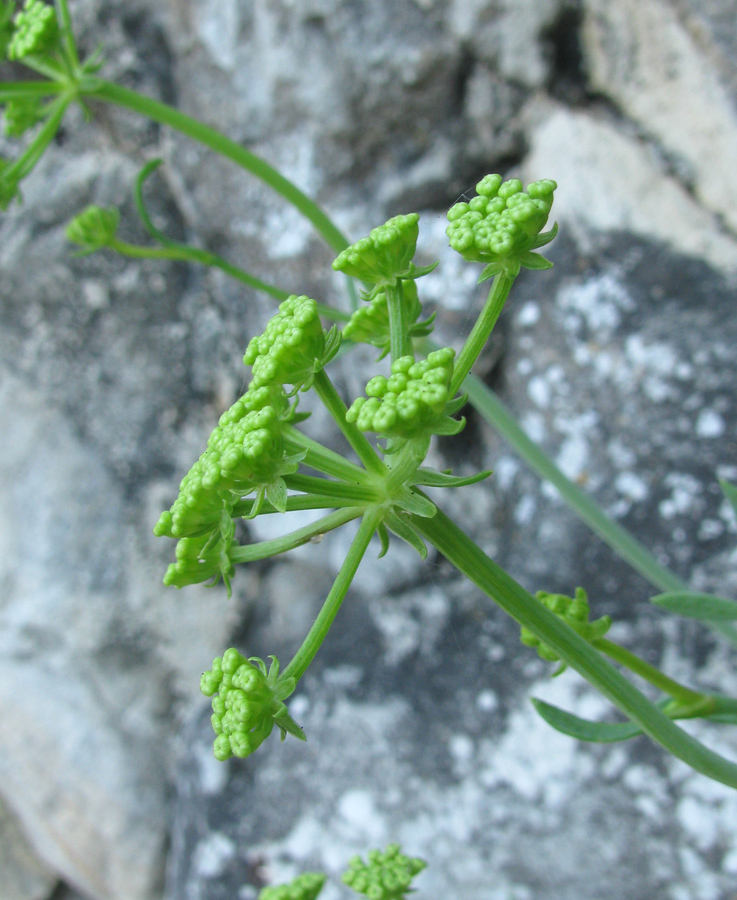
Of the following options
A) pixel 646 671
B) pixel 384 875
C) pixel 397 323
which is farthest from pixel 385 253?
pixel 384 875

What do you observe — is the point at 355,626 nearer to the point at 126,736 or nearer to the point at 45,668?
the point at 126,736

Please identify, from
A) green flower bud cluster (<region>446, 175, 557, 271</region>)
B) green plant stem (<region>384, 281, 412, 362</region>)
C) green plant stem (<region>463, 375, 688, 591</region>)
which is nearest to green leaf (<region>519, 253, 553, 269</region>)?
green flower bud cluster (<region>446, 175, 557, 271</region>)

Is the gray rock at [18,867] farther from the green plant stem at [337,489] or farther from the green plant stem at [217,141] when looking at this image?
the green plant stem at [337,489]

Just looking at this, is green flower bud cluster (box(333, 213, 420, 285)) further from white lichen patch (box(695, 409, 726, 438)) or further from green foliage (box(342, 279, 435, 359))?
white lichen patch (box(695, 409, 726, 438))

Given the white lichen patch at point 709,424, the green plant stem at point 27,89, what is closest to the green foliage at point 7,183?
the green plant stem at point 27,89

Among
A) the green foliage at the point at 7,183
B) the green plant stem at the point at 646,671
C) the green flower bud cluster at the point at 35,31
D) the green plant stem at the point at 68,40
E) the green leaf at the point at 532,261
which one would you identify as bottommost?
the green plant stem at the point at 646,671
